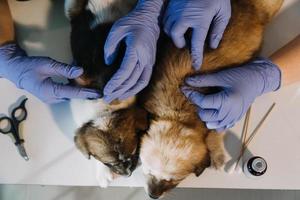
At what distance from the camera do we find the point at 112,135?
1269 millimetres

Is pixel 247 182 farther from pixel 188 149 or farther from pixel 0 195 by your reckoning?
pixel 0 195

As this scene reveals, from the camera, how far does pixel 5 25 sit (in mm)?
1418

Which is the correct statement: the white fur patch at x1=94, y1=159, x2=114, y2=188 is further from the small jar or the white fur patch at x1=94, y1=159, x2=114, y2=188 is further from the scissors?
the small jar

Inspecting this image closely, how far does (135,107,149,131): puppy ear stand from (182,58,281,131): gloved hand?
0.15m

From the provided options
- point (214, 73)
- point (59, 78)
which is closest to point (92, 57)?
point (59, 78)

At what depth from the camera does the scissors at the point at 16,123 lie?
1359 mm

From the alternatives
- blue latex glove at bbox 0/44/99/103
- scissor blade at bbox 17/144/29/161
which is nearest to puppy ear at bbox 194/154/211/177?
blue latex glove at bbox 0/44/99/103

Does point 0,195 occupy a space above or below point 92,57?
below

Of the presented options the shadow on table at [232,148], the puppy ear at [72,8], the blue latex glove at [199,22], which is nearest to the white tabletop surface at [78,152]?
the shadow on table at [232,148]

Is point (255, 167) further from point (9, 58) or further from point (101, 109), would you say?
point (9, 58)

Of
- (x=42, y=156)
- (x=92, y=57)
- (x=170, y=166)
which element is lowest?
(x=42, y=156)

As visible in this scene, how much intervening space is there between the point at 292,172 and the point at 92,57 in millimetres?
736

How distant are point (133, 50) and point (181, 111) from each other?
23 cm

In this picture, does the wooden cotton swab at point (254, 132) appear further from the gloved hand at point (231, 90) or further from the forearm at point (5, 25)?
the forearm at point (5, 25)
